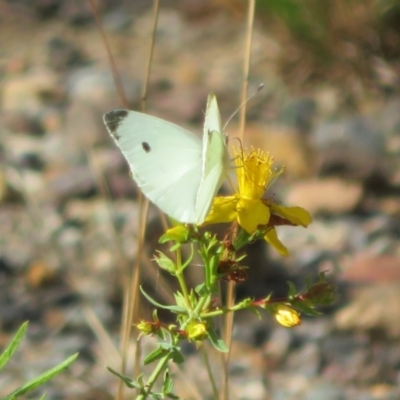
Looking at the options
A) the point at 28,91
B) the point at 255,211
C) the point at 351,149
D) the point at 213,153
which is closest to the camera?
the point at 255,211

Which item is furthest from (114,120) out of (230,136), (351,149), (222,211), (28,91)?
(28,91)

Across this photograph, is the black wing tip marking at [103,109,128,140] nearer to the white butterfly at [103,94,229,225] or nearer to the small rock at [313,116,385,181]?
the white butterfly at [103,94,229,225]

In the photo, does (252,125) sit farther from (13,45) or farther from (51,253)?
(13,45)

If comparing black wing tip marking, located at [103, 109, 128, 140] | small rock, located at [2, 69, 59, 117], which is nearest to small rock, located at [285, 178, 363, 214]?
small rock, located at [2, 69, 59, 117]

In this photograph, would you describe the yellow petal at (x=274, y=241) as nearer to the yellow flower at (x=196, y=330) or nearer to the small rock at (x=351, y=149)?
the yellow flower at (x=196, y=330)

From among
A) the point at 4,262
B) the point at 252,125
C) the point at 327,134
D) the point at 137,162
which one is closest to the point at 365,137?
the point at 327,134

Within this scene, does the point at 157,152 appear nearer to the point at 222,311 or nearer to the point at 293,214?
the point at 293,214

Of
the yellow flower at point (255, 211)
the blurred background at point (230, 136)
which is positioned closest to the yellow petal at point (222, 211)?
the yellow flower at point (255, 211)
